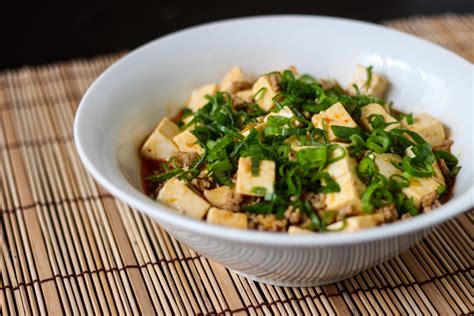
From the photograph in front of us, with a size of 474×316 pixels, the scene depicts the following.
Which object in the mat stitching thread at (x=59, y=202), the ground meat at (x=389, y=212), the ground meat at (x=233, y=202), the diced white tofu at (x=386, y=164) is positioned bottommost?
the mat stitching thread at (x=59, y=202)

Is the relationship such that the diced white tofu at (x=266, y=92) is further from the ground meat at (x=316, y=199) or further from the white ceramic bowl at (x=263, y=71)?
the ground meat at (x=316, y=199)

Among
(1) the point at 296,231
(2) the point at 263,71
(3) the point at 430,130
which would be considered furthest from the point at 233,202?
(2) the point at 263,71

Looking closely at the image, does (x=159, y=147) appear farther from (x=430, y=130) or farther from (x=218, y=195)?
(x=430, y=130)

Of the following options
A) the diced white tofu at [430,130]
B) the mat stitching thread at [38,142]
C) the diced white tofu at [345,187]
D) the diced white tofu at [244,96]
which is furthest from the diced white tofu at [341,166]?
the mat stitching thread at [38,142]

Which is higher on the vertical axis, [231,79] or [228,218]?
[228,218]

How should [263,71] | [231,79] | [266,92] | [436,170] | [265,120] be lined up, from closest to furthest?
[436,170] → [265,120] → [266,92] → [231,79] → [263,71]

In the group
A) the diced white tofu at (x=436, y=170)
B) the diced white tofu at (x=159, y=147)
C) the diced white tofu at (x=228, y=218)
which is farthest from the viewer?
the diced white tofu at (x=159, y=147)
